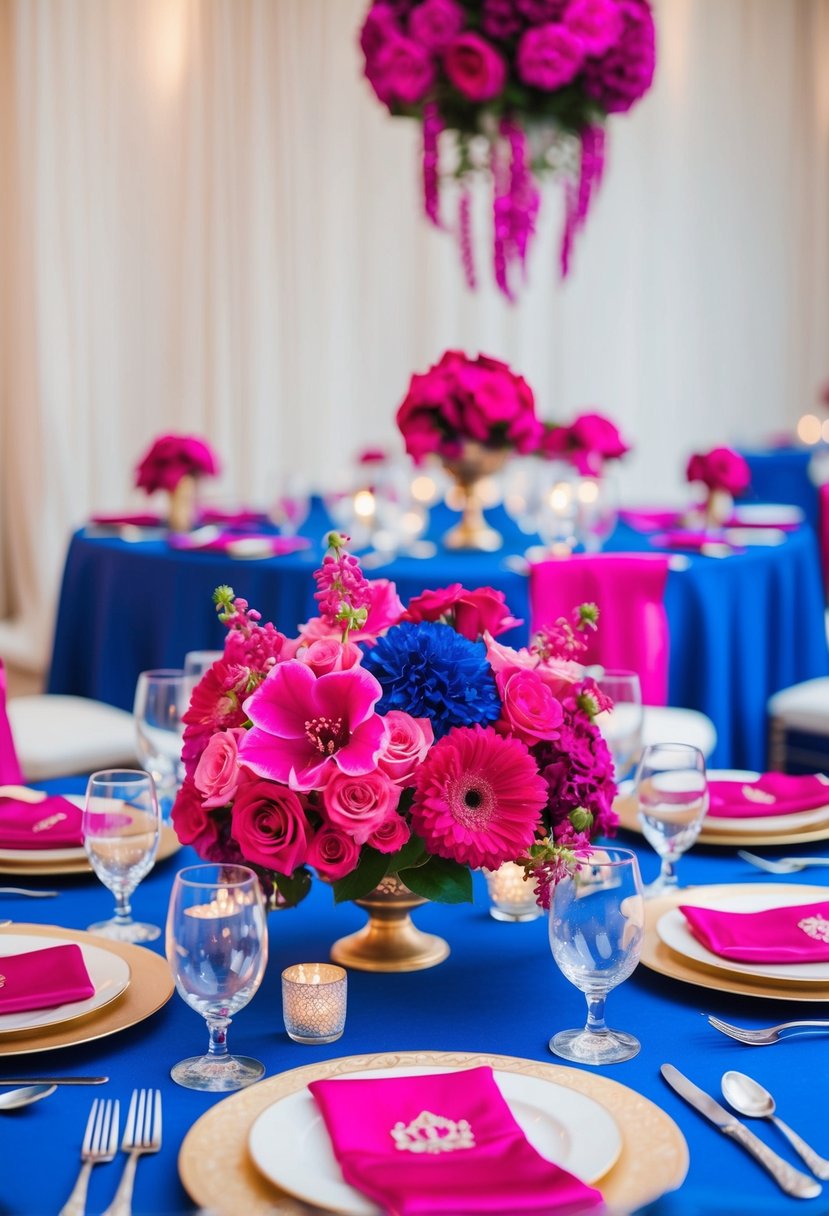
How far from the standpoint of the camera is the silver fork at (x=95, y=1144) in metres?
0.89

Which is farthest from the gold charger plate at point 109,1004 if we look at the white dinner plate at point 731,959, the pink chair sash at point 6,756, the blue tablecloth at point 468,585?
the blue tablecloth at point 468,585

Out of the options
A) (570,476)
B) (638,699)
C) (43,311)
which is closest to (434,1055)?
(638,699)

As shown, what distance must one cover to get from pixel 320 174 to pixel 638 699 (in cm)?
555

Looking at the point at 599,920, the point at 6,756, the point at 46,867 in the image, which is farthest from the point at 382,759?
the point at 6,756

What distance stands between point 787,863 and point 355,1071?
70cm

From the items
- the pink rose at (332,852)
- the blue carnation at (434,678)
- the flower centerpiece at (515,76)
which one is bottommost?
the pink rose at (332,852)

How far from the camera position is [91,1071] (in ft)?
3.61

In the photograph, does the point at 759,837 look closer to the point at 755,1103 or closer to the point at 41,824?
the point at 755,1103

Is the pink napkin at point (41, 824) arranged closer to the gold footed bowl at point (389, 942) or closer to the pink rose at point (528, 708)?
the gold footed bowl at point (389, 942)

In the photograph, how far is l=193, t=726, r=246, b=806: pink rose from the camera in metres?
1.19

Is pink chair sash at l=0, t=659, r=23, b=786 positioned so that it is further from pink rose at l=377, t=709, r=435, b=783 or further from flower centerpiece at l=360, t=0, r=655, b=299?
flower centerpiece at l=360, t=0, r=655, b=299

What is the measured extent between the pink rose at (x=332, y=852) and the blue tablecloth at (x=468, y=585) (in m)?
1.75

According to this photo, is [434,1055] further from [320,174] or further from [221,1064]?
[320,174]

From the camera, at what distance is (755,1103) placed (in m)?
1.02
